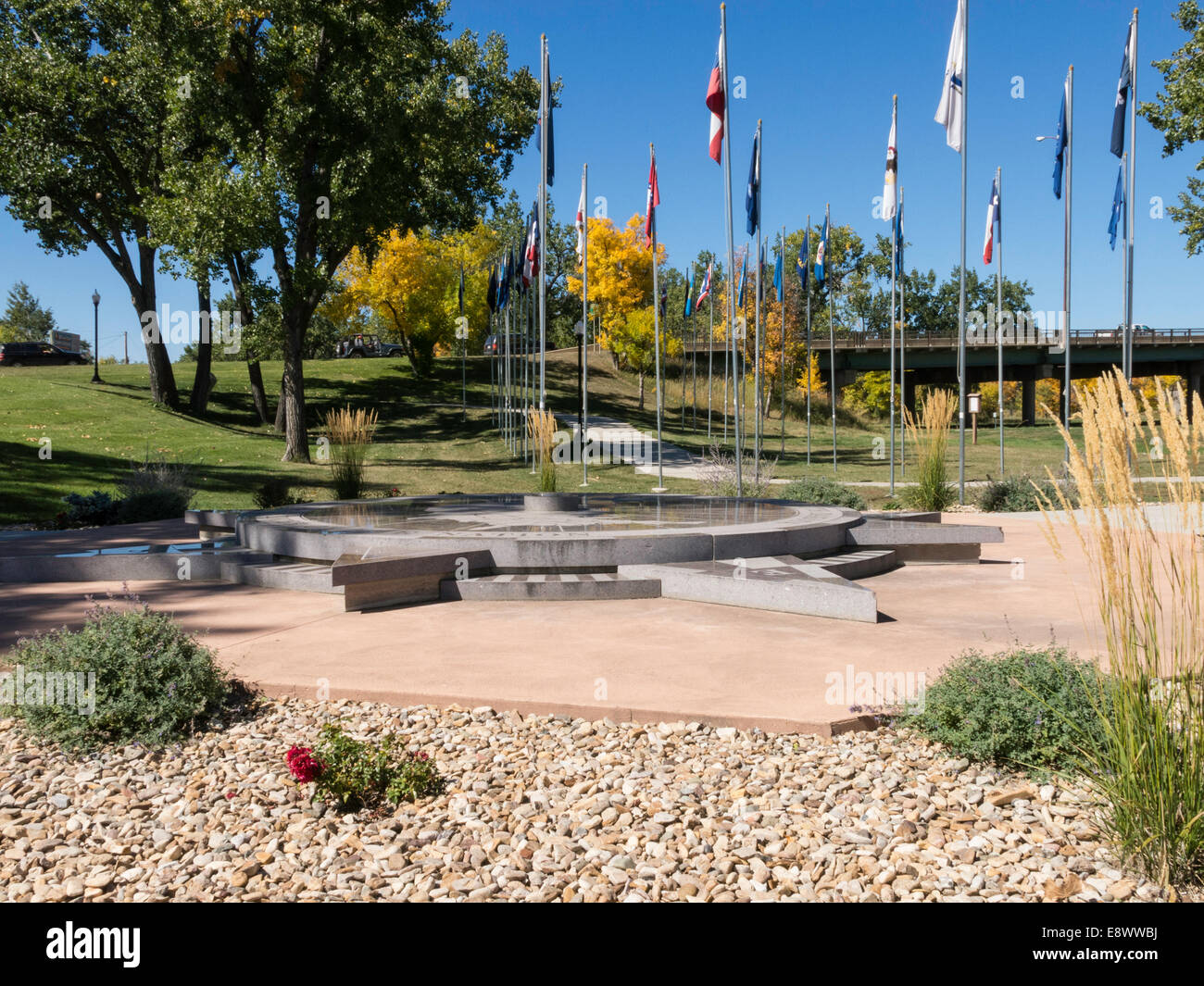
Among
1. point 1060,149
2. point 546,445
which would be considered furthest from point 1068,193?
point 546,445

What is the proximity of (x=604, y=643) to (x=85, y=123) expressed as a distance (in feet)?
84.0

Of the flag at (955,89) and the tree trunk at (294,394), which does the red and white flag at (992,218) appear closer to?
the flag at (955,89)

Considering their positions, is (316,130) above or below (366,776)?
above

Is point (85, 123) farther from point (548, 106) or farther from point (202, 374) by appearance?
point (548, 106)

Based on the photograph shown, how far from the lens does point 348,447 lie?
46.2ft

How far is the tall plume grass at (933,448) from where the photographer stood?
1329 centimetres

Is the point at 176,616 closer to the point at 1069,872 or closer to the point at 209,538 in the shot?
the point at 209,538

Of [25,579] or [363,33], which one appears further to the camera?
[363,33]

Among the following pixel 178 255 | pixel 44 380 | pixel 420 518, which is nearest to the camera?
pixel 420 518

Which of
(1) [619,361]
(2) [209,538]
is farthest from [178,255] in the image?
(1) [619,361]

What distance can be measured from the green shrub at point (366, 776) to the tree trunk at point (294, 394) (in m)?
20.5

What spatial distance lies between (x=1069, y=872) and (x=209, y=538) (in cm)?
995

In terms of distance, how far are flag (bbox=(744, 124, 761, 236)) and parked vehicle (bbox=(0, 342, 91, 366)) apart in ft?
122

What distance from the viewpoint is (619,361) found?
52656 mm
